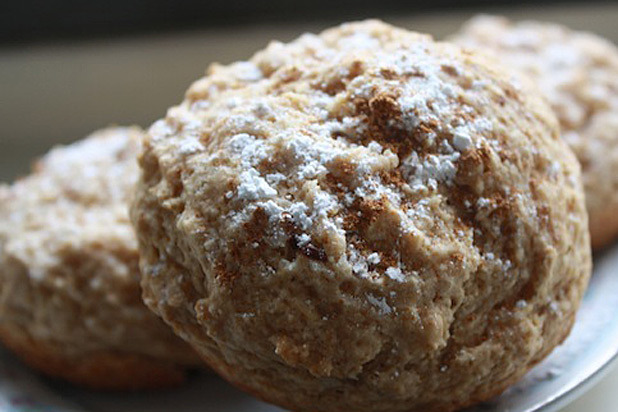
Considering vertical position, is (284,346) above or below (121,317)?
above

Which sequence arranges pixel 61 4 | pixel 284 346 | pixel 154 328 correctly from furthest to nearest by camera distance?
pixel 61 4, pixel 154 328, pixel 284 346

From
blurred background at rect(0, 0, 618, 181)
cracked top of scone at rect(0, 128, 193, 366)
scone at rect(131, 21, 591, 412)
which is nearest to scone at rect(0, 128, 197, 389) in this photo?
cracked top of scone at rect(0, 128, 193, 366)

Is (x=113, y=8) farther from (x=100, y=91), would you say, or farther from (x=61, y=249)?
(x=61, y=249)

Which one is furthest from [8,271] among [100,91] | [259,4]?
[259,4]

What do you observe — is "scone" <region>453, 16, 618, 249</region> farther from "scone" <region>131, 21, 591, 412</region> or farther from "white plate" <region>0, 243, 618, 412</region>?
"scone" <region>131, 21, 591, 412</region>

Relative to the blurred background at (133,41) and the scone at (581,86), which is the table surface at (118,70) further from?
the scone at (581,86)

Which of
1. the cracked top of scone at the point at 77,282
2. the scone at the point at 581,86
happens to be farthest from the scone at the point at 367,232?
the scone at the point at 581,86
